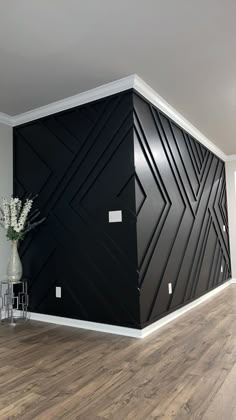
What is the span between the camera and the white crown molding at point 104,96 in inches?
133

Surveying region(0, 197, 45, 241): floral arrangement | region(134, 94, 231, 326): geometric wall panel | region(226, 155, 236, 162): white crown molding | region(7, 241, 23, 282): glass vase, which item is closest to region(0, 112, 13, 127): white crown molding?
region(0, 197, 45, 241): floral arrangement

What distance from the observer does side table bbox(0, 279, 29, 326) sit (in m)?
3.96

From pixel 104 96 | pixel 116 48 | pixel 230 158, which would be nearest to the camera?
pixel 116 48

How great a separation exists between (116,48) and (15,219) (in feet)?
7.34

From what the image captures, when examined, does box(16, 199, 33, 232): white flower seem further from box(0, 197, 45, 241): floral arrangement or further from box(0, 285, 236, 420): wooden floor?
box(0, 285, 236, 420): wooden floor

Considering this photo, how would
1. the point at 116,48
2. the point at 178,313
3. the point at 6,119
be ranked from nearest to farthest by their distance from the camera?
1. the point at 116,48
2. the point at 178,313
3. the point at 6,119

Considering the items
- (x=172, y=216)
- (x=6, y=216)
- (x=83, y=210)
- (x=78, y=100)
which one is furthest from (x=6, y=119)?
(x=172, y=216)

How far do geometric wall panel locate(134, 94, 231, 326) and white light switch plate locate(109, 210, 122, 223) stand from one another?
22 centimetres

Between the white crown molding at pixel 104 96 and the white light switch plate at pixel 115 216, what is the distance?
4.41 feet

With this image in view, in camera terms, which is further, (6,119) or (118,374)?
(6,119)

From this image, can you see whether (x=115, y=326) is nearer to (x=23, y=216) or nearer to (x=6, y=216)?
(x=23, y=216)

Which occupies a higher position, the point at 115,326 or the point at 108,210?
the point at 108,210

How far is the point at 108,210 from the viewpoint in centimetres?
343

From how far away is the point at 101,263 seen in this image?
3430mm
